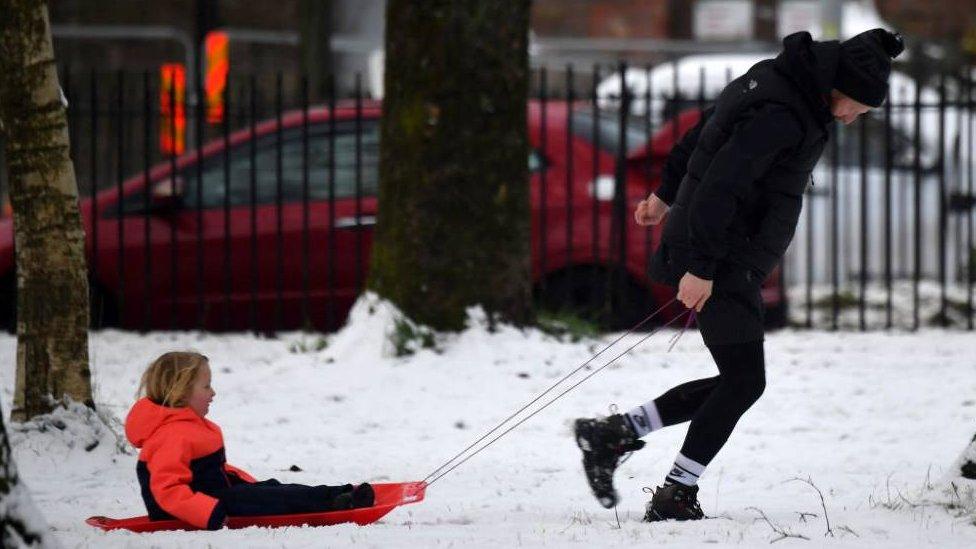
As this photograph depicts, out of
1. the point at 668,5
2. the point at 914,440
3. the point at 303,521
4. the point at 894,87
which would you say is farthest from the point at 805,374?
the point at 668,5

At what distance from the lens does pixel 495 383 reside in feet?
24.9

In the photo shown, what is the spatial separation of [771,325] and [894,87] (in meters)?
6.76

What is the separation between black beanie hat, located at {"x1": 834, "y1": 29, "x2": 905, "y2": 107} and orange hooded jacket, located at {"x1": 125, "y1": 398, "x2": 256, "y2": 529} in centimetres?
212

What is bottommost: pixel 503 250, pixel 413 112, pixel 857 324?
pixel 857 324

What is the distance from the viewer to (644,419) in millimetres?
4949

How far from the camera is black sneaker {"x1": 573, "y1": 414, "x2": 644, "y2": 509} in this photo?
496cm

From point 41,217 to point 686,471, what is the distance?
8.60 feet

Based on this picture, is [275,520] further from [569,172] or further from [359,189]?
[569,172]

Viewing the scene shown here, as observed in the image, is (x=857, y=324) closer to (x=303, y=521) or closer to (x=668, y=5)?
(x=303, y=521)

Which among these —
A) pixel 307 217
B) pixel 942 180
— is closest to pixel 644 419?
pixel 307 217

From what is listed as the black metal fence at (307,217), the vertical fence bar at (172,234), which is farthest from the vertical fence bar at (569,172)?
the vertical fence bar at (172,234)

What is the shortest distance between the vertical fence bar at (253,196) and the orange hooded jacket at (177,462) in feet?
13.8

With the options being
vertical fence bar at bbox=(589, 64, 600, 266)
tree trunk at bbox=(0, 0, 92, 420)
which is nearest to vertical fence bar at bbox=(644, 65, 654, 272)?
vertical fence bar at bbox=(589, 64, 600, 266)

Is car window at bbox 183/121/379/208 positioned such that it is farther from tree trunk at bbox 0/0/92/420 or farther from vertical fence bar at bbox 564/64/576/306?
tree trunk at bbox 0/0/92/420
